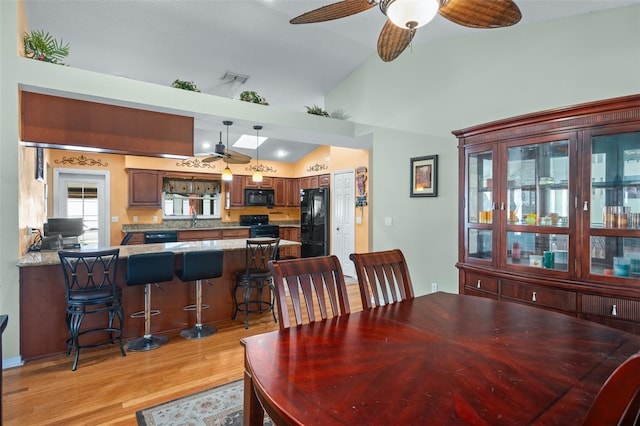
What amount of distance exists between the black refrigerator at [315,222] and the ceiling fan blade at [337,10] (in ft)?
16.7

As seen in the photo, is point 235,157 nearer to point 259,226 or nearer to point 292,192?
point 259,226

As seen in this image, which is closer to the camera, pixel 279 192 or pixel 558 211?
pixel 558 211

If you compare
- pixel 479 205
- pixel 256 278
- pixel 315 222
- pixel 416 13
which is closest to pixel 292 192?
pixel 315 222

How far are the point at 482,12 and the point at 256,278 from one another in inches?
121

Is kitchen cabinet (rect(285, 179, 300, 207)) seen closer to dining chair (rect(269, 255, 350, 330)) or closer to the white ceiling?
the white ceiling

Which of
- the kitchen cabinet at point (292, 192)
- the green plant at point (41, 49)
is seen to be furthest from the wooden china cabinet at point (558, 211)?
the kitchen cabinet at point (292, 192)

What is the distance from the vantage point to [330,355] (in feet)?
3.94

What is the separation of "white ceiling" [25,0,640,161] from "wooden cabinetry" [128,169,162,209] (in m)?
2.51

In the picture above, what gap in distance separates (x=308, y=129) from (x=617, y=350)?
12.2ft

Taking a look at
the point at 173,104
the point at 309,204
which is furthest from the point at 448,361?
the point at 309,204

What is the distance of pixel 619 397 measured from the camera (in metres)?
0.61

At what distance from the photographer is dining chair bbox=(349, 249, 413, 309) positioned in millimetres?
1905

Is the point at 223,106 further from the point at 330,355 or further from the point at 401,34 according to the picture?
the point at 330,355

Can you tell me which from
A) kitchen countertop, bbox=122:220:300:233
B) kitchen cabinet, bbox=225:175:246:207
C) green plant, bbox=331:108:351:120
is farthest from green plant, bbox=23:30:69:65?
kitchen cabinet, bbox=225:175:246:207
